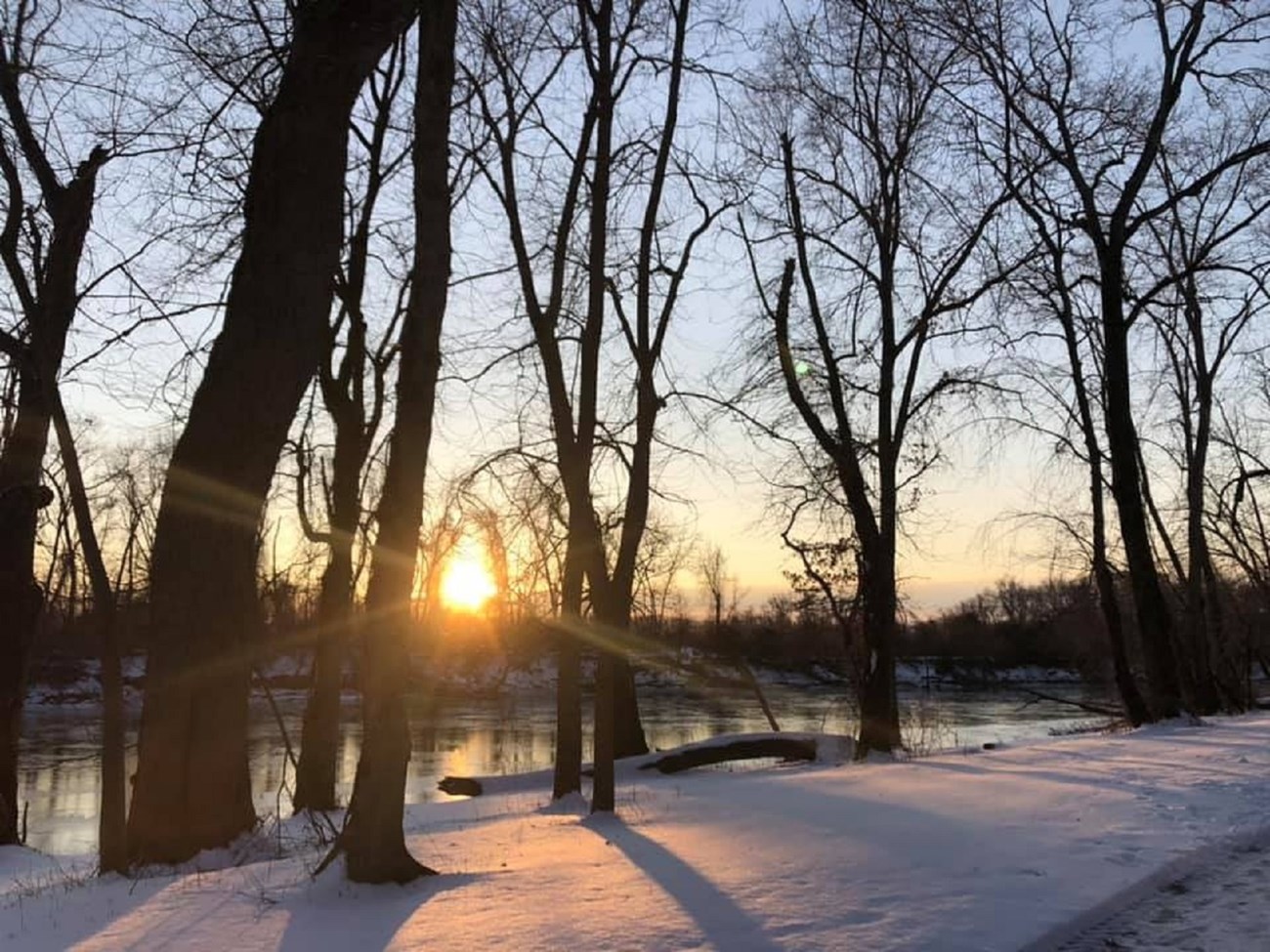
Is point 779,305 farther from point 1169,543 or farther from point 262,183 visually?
point 1169,543

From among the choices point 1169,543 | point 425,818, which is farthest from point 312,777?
point 1169,543

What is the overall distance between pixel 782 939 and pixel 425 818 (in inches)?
301

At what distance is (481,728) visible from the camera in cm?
3247

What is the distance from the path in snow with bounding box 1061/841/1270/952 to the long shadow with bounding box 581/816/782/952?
4.04ft

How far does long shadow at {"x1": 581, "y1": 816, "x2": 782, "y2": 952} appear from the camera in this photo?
4199 millimetres

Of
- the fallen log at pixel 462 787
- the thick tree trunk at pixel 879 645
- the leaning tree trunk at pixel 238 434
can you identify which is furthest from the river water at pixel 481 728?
the leaning tree trunk at pixel 238 434

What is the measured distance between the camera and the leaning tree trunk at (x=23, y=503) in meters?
11.6

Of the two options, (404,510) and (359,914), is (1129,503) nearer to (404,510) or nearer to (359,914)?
(404,510)

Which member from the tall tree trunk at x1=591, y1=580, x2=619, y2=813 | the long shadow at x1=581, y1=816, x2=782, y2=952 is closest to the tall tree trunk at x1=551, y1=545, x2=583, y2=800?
the tall tree trunk at x1=591, y1=580, x2=619, y2=813

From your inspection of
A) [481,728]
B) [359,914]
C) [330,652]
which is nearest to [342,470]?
[330,652]

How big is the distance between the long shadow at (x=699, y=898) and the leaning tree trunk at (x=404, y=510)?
1.23 metres

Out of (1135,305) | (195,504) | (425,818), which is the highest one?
(1135,305)

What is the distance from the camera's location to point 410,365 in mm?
6020

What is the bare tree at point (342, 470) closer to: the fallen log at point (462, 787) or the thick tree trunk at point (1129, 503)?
the fallen log at point (462, 787)
